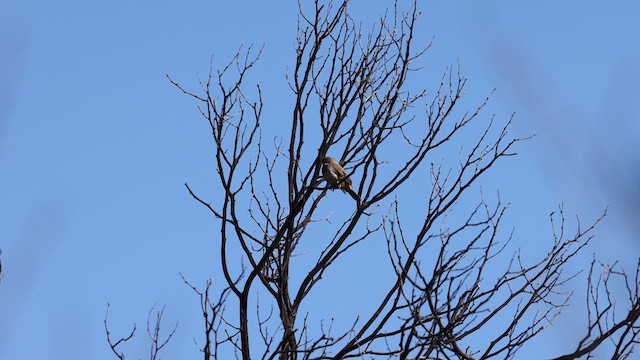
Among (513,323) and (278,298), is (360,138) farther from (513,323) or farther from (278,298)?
(513,323)

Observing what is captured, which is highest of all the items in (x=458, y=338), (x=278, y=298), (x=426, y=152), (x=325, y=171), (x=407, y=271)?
(x=325, y=171)

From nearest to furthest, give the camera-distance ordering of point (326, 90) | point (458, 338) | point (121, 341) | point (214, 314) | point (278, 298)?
1. point (214, 314)
2. point (458, 338)
3. point (121, 341)
4. point (278, 298)
5. point (326, 90)

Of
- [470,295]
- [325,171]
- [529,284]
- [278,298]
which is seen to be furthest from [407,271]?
[325,171]

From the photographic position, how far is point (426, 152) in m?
4.69

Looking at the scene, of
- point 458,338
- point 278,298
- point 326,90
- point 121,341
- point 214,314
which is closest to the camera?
point 214,314

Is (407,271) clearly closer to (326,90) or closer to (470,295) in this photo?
(470,295)

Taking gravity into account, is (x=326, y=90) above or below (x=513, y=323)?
above

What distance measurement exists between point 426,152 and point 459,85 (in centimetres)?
67

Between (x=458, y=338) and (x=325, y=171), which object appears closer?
(x=458, y=338)

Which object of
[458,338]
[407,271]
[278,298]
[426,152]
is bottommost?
[458,338]

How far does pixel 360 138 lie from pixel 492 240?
1.32m

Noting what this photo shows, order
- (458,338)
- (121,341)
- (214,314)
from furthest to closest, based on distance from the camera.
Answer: (121,341)
(458,338)
(214,314)

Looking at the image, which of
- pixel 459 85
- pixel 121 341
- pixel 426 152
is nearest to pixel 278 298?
pixel 121 341

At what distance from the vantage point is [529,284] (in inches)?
162
